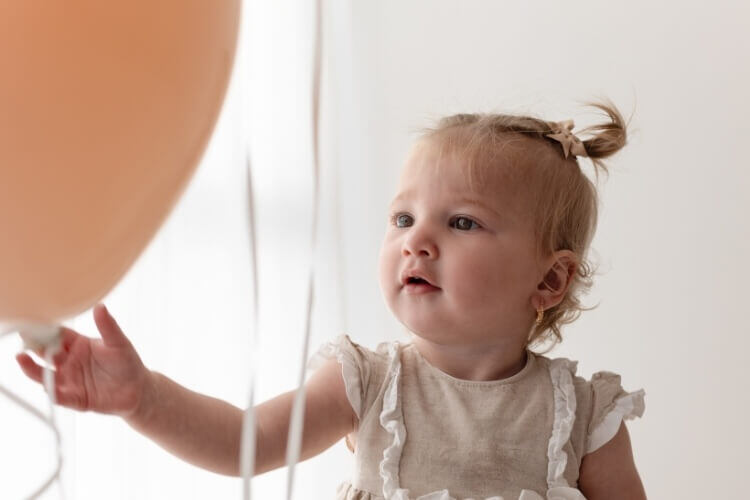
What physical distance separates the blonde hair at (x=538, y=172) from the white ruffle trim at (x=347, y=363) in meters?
0.22

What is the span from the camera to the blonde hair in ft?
3.65

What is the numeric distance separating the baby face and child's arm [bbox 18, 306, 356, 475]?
12 centimetres

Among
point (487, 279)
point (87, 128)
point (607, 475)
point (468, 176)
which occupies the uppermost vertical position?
point (87, 128)

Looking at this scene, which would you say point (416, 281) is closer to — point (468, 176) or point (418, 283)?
point (418, 283)

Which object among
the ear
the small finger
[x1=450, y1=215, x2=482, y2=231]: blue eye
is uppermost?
[x1=450, y1=215, x2=482, y2=231]: blue eye

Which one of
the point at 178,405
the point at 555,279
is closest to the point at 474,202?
the point at 555,279

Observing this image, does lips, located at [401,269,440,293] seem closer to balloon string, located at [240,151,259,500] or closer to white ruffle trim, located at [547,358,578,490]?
white ruffle trim, located at [547,358,578,490]

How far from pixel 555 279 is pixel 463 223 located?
0.48ft

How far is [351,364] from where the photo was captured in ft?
3.59

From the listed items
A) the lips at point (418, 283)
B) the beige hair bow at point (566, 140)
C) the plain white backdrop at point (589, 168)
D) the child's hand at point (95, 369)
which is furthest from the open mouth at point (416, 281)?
the plain white backdrop at point (589, 168)

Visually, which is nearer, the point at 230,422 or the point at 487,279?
the point at 230,422

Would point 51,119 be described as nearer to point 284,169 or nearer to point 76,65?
point 76,65

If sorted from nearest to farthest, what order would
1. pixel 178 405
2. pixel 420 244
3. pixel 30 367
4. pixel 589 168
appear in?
pixel 30 367
pixel 178 405
pixel 420 244
pixel 589 168

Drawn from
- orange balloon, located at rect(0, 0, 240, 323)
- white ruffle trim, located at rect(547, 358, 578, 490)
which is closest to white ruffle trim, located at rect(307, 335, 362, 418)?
white ruffle trim, located at rect(547, 358, 578, 490)
